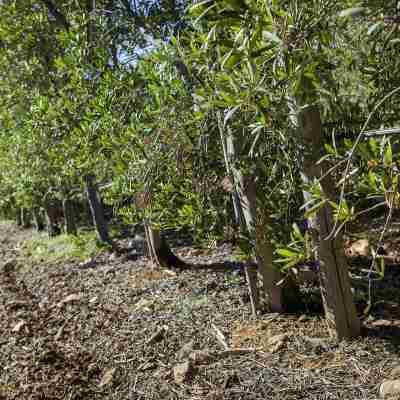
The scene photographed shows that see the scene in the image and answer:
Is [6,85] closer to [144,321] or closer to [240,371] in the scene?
[144,321]

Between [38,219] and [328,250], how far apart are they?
14.1 meters

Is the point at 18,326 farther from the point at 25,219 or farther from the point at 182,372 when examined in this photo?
the point at 25,219

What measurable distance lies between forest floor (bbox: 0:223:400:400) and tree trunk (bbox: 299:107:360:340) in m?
0.19

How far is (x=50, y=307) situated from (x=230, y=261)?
2694 mm

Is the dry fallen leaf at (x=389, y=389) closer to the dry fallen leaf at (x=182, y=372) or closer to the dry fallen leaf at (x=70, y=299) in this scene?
the dry fallen leaf at (x=182, y=372)

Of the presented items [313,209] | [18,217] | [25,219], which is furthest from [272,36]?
[18,217]

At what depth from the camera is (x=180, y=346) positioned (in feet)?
14.4

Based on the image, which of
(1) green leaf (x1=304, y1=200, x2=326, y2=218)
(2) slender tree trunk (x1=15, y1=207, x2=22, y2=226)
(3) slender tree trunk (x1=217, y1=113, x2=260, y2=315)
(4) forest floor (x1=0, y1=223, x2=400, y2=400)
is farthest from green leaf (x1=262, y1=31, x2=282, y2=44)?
(2) slender tree trunk (x1=15, y1=207, x2=22, y2=226)

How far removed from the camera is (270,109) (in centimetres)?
221

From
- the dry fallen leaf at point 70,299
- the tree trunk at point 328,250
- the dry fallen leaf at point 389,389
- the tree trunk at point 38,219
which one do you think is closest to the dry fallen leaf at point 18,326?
the dry fallen leaf at point 70,299

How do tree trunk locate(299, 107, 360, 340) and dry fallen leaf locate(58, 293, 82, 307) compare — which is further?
dry fallen leaf locate(58, 293, 82, 307)

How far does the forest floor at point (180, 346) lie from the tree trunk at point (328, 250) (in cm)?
19

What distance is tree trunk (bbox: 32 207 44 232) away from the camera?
15391 mm

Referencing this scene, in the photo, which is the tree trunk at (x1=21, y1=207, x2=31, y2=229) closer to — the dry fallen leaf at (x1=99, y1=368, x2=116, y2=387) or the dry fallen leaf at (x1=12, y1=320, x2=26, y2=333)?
the dry fallen leaf at (x1=12, y1=320, x2=26, y2=333)
